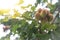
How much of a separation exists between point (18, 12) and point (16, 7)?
3 cm

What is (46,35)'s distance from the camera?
618 mm

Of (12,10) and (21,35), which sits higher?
(12,10)

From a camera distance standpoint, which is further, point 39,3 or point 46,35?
point 39,3

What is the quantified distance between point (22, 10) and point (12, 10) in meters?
0.05

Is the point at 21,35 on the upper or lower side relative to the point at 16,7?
lower

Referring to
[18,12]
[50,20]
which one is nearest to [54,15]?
[50,20]

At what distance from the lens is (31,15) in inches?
27.9

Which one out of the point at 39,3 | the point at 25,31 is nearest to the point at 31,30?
the point at 25,31

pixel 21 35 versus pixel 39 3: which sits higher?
pixel 39 3

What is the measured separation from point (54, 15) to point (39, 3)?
0.09 meters

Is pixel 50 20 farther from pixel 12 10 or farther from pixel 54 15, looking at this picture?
pixel 12 10

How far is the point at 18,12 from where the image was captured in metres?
0.65

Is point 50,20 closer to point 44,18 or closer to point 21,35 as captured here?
point 44,18

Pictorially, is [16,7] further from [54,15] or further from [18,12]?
[54,15]
